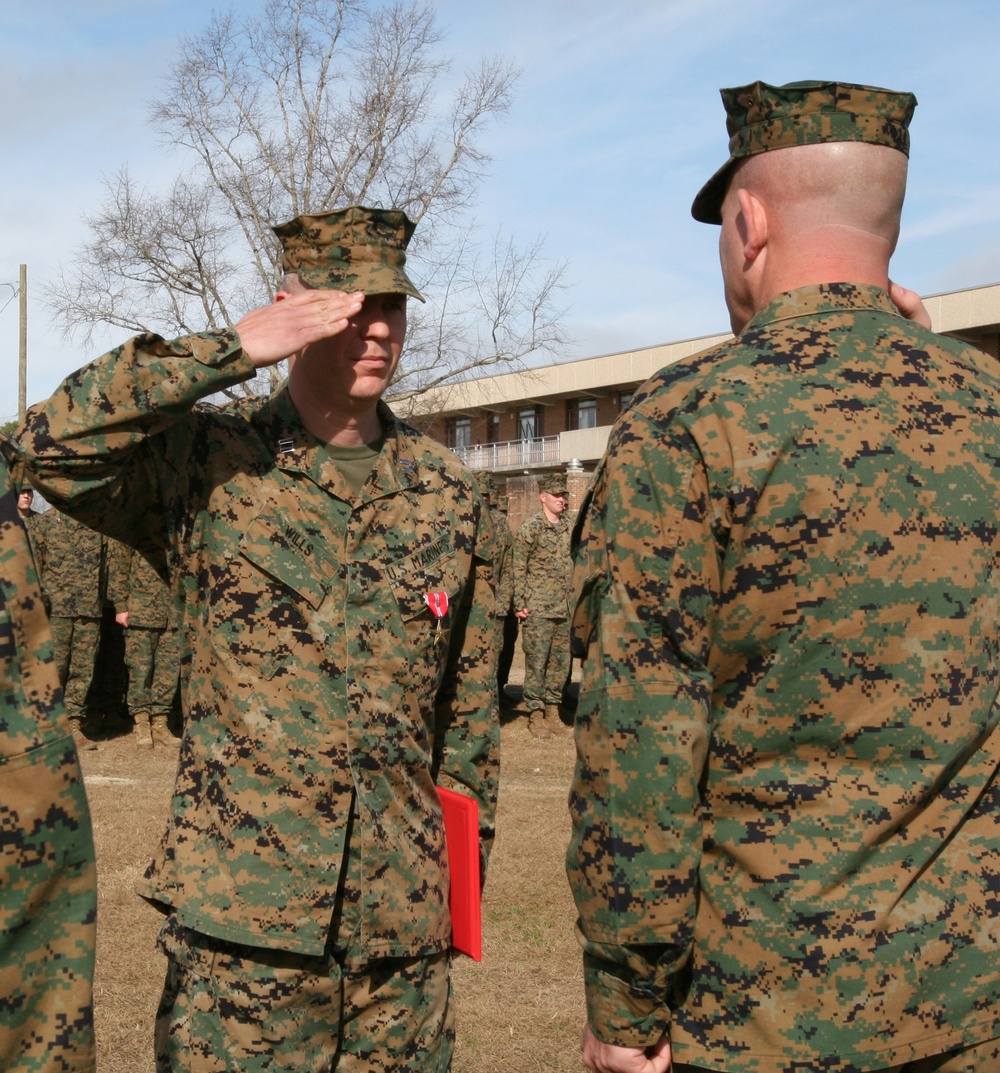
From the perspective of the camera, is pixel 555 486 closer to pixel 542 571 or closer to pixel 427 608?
pixel 542 571

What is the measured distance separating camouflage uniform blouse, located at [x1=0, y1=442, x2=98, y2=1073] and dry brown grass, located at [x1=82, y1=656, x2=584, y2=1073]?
3041 millimetres

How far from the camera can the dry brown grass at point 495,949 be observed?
4.49 m

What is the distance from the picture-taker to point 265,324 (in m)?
2.87

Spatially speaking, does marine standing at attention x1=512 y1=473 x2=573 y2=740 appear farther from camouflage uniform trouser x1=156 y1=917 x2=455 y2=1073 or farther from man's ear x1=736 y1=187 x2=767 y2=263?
man's ear x1=736 y1=187 x2=767 y2=263

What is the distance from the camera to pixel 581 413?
129ft

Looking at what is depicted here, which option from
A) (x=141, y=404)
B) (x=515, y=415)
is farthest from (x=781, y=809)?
(x=515, y=415)

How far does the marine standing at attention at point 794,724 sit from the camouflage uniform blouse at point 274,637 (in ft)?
2.62

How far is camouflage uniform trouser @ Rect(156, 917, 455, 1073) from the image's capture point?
2643mm

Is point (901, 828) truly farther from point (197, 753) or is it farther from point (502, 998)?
point (502, 998)

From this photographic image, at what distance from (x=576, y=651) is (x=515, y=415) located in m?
39.0

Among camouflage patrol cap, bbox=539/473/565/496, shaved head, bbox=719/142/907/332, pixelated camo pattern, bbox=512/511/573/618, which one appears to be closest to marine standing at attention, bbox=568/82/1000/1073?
shaved head, bbox=719/142/907/332

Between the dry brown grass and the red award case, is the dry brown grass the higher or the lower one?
the lower one

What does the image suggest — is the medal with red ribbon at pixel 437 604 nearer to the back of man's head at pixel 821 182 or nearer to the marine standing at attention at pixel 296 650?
the marine standing at attention at pixel 296 650

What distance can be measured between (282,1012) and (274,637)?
2.69 ft
